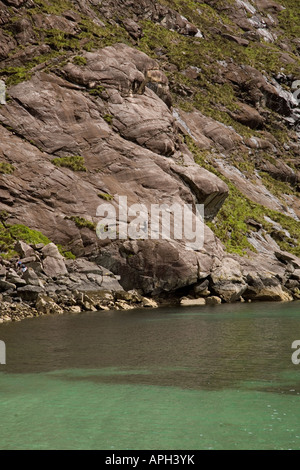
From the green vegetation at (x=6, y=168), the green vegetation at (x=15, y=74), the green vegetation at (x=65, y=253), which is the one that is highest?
the green vegetation at (x=15, y=74)

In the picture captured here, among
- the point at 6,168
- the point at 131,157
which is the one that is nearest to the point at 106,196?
the point at 131,157

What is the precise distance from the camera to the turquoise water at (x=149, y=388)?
9.30m

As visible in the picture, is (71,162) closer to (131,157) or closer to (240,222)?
(131,157)

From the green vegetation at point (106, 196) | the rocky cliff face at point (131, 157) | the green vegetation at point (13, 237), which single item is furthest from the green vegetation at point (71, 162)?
the green vegetation at point (13, 237)

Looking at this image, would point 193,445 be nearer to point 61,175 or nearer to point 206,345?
point 206,345

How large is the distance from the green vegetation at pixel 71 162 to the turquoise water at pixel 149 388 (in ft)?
74.9

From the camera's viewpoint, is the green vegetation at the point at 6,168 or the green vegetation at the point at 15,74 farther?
the green vegetation at the point at 15,74

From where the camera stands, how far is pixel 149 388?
13.0 metres

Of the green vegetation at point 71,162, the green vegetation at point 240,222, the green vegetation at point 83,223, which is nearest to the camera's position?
the green vegetation at point 83,223

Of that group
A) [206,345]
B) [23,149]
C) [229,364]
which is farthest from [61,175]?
[229,364]

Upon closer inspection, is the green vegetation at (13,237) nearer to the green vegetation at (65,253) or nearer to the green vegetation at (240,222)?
the green vegetation at (65,253)

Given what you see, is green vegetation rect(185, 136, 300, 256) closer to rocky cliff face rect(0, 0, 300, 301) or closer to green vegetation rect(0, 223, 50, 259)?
rocky cliff face rect(0, 0, 300, 301)

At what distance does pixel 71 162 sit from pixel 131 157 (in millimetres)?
6569
